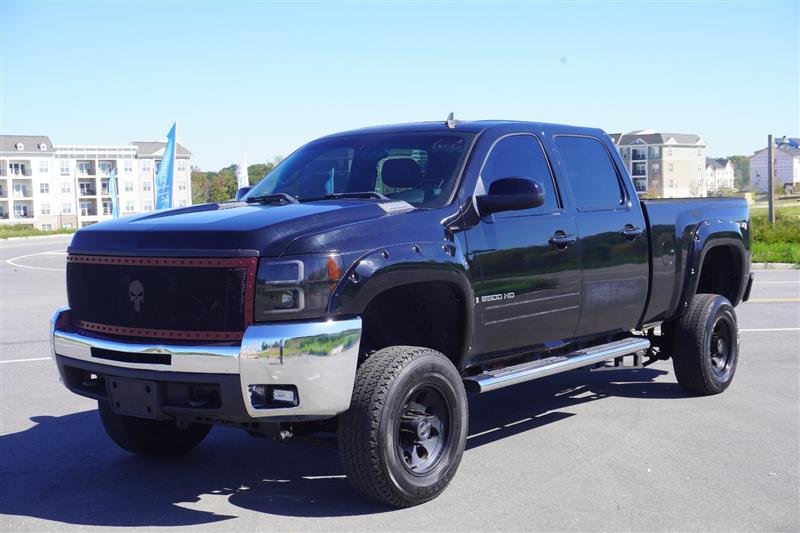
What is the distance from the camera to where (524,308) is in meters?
6.08

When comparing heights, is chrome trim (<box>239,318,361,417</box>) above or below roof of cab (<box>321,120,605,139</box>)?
below

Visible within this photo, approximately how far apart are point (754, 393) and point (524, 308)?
3099 millimetres

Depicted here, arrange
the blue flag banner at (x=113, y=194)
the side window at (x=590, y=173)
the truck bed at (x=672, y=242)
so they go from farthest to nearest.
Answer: the blue flag banner at (x=113, y=194) → the truck bed at (x=672, y=242) → the side window at (x=590, y=173)

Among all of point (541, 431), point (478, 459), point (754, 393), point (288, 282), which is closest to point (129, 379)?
point (288, 282)

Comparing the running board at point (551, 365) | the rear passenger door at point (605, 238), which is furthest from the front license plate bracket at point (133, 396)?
the rear passenger door at point (605, 238)

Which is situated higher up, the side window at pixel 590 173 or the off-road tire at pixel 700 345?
the side window at pixel 590 173

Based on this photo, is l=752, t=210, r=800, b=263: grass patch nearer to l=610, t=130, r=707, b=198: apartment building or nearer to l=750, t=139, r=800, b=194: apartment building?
l=610, t=130, r=707, b=198: apartment building

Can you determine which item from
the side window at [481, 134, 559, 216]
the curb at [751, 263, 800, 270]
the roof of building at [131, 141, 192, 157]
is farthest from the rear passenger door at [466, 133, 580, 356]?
the roof of building at [131, 141, 192, 157]

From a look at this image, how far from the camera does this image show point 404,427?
5215 millimetres

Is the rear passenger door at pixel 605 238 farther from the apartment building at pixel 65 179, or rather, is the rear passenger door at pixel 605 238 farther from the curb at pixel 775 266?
the apartment building at pixel 65 179

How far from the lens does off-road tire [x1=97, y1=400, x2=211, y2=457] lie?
6.05 metres

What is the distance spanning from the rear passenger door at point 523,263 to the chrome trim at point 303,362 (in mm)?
1219

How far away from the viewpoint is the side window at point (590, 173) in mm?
6848

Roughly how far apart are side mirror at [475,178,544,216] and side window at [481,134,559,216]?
0.25 metres
